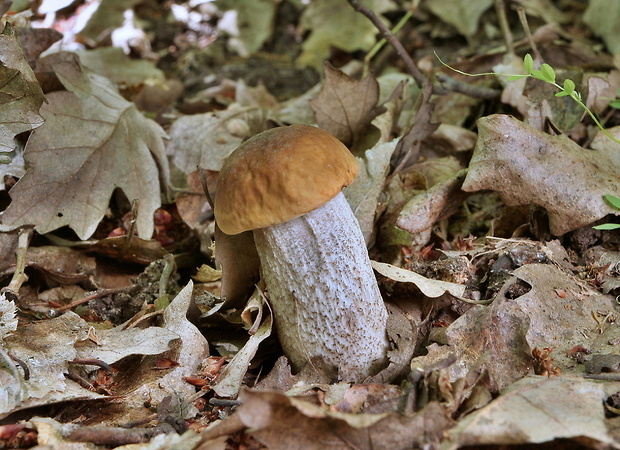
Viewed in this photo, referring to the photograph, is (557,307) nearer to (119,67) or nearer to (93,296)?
(93,296)

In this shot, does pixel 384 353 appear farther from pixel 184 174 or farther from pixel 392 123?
pixel 184 174

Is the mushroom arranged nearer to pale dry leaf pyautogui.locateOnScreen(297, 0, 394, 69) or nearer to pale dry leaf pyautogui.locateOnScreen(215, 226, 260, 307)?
pale dry leaf pyautogui.locateOnScreen(215, 226, 260, 307)

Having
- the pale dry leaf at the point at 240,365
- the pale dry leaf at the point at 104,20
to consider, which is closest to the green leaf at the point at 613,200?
the pale dry leaf at the point at 240,365

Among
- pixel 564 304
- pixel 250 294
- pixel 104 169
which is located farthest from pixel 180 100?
pixel 564 304

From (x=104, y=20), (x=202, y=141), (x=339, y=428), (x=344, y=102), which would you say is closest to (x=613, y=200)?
(x=344, y=102)

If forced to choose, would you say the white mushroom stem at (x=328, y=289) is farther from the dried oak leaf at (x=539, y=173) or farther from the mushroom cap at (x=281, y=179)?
the dried oak leaf at (x=539, y=173)
